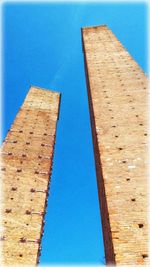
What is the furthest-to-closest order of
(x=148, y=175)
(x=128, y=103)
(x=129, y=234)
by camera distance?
(x=128, y=103), (x=148, y=175), (x=129, y=234)

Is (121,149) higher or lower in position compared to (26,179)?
higher

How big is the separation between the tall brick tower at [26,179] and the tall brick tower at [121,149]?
1.21m

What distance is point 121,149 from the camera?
24.6 feet

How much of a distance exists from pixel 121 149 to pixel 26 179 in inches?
82.4

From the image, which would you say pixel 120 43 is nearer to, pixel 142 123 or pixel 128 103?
pixel 128 103

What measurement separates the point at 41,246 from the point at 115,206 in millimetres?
1591

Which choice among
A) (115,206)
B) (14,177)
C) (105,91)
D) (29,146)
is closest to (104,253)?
(115,206)

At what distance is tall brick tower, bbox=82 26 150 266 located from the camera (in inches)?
220

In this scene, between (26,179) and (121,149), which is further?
(26,179)

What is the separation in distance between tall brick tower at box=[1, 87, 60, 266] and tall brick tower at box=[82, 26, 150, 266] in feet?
3.98

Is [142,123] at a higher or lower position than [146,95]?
lower

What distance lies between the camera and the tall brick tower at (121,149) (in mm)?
5590

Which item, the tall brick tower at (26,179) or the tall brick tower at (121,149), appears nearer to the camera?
the tall brick tower at (121,149)

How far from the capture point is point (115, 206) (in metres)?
6.14
